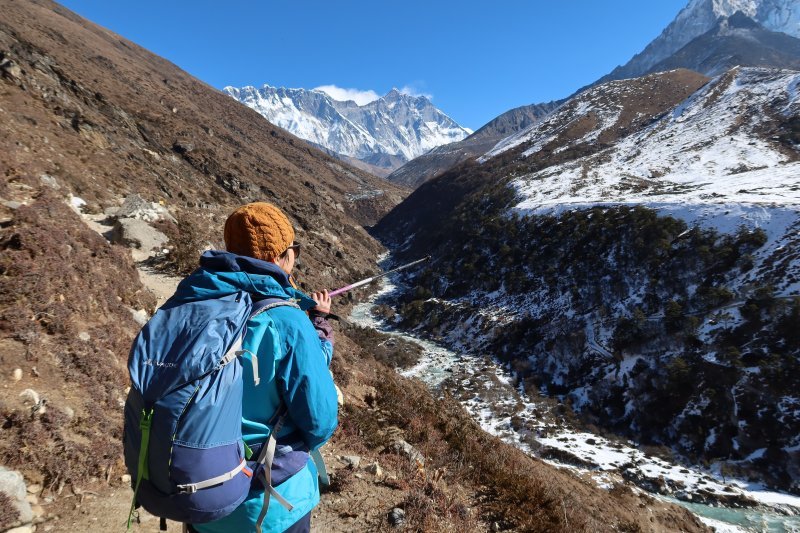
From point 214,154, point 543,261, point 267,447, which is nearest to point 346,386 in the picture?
point 267,447

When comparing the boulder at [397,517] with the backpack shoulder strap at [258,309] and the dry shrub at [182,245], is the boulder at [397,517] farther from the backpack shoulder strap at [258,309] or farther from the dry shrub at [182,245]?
the dry shrub at [182,245]

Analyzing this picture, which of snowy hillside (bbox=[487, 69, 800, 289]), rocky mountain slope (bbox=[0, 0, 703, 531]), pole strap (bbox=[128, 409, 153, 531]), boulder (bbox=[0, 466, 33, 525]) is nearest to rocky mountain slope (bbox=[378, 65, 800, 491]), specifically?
snowy hillside (bbox=[487, 69, 800, 289])

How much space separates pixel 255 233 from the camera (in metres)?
2.51

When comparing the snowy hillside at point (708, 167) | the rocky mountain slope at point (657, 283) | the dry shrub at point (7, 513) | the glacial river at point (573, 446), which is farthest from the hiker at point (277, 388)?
the snowy hillside at point (708, 167)

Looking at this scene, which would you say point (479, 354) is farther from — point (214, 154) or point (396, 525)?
point (214, 154)

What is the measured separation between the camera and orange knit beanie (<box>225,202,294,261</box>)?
2.50m

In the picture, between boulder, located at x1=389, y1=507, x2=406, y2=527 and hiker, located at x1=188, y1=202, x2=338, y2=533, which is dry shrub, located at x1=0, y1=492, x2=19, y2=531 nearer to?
hiker, located at x1=188, y1=202, x2=338, y2=533

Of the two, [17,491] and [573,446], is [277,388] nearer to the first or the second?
[17,491]

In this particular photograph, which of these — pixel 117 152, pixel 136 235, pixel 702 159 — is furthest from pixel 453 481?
pixel 702 159

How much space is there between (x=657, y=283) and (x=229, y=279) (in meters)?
27.5

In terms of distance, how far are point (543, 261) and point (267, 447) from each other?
106ft

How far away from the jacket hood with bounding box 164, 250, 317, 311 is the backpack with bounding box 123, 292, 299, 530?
0.24 feet

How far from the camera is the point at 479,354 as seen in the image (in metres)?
26.7

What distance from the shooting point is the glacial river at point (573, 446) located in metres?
12.7
